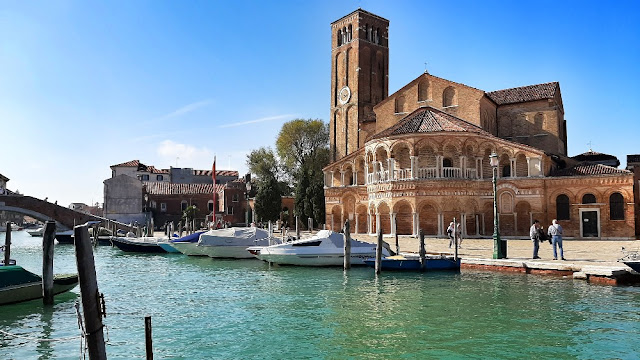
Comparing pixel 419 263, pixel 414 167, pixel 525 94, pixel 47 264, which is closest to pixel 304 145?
pixel 525 94

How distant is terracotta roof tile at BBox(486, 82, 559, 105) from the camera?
3538 centimetres

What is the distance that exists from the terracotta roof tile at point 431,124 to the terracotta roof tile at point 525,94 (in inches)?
222

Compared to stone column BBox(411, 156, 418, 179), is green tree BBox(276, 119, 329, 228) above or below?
above

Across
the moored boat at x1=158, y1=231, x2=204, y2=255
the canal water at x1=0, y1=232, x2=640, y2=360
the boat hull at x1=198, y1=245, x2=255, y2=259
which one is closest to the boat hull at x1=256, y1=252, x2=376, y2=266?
the canal water at x1=0, y1=232, x2=640, y2=360

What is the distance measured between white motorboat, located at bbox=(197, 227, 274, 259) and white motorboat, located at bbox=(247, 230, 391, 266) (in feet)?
11.7

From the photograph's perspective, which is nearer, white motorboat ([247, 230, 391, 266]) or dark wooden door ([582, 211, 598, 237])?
white motorboat ([247, 230, 391, 266])

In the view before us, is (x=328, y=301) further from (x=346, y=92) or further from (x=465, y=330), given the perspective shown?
(x=346, y=92)

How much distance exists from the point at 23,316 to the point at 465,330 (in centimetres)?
975

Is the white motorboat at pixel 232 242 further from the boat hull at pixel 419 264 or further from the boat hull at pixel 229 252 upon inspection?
the boat hull at pixel 419 264

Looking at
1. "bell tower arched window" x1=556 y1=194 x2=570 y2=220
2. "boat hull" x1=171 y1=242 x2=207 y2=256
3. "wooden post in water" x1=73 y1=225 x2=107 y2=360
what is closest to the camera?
"wooden post in water" x1=73 y1=225 x2=107 y2=360

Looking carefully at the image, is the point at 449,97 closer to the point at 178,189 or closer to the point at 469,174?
the point at 469,174

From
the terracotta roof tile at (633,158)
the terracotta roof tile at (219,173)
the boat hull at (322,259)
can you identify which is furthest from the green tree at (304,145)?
the boat hull at (322,259)

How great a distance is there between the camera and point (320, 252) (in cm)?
1973

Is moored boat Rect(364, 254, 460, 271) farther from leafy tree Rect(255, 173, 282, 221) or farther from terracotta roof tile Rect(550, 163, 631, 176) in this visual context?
leafy tree Rect(255, 173, 282, 221)
